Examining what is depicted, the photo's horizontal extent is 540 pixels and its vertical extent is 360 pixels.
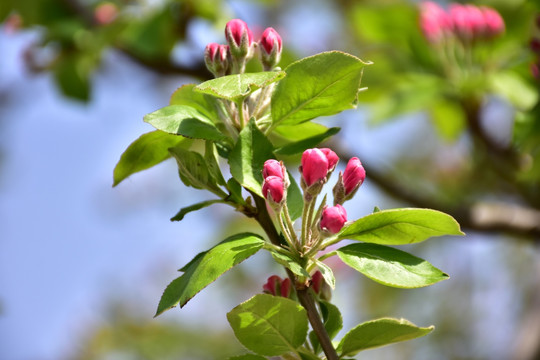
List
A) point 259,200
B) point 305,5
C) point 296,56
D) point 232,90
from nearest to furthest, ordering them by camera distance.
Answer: point 232,90 < point 259,200 < point 296,56 < point 305,5

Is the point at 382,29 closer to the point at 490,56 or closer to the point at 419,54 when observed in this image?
the point at 419,54

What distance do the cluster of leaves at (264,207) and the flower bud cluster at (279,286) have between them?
57mm

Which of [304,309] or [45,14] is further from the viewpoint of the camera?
[45,14]

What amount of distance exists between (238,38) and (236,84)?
0.51 ft

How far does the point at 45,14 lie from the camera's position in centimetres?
272

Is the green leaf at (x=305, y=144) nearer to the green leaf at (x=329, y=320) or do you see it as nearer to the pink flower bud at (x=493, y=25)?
the green leaf at (x=329, y=320)

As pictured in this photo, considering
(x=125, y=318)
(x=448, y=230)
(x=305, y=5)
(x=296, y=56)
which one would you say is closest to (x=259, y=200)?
(x=448, y=230)

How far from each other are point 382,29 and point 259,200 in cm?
177

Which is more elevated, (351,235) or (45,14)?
(45,14)

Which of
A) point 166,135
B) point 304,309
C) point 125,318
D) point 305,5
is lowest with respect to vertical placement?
point 125,318

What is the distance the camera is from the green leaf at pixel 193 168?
893 mm

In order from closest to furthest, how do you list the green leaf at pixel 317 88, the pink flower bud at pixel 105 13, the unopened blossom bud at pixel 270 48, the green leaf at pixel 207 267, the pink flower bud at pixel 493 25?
the green leaf at pixel 207 267, the green leaf at pixel 317 88, the unopened blossom bud at pixel 270 48, the pink flower bud at pixel 493 25, the pink flower bud at pixel 105 13

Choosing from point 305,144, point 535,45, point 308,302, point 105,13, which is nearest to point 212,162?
point 305,144

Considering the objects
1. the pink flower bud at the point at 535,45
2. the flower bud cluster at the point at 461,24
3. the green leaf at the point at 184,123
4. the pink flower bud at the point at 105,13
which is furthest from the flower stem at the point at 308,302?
the pink flower bud at the point at 105,13
